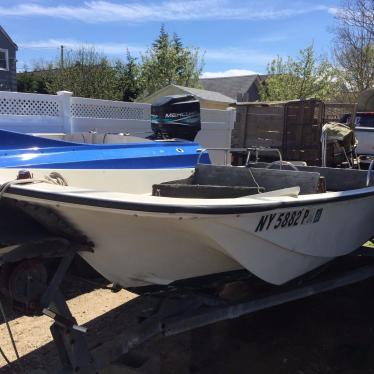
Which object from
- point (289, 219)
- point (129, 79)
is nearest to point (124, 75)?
point (129, 79)

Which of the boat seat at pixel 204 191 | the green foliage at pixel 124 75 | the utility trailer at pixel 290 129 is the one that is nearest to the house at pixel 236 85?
the green foliage at pixel 124 75

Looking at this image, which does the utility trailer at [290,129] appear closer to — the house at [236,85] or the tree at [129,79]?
the tree at [129,79]

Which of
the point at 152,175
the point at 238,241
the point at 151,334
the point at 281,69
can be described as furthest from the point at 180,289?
the point at 281,69

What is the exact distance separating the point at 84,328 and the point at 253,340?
165cm

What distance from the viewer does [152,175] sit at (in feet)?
15.5

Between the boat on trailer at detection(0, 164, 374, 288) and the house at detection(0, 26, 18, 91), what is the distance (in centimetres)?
2369

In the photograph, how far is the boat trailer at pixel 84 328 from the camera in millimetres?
2574

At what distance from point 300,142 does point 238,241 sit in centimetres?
900

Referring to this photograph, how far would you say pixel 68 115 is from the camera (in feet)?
23.3

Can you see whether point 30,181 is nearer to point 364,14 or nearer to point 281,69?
point 364,14

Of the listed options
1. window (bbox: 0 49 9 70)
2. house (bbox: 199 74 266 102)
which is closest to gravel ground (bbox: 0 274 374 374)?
window (bbox: 0 49 9 70)

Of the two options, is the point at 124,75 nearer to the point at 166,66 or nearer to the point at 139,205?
the point at 166,66

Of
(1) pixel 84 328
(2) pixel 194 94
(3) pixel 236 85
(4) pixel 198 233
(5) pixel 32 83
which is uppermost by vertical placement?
(3) pixel 236 85

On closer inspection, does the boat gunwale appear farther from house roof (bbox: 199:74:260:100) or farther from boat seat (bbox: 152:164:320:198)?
house roof (bbox: 199:74:260:100)
